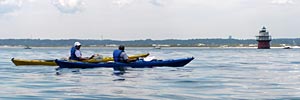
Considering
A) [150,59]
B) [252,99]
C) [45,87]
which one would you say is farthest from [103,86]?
[150,59]

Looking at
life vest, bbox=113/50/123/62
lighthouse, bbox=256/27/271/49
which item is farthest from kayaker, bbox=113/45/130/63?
lighthouse, bbox=256/27/271/49

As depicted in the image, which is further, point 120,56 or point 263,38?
point 263,38

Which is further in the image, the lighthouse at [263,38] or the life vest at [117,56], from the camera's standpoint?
the lighthouse at [263,38]

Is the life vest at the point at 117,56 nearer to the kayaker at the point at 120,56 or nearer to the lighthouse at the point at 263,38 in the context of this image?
the kayaker at the point at 120,56

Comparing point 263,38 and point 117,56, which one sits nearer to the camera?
point 117,56

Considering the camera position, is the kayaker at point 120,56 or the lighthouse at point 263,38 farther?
the lighthouse at point 263,38

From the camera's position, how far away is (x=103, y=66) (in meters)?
35.5

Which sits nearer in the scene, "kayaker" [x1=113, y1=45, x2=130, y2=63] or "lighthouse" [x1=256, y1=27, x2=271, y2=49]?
"kayaker" [x1=113, y1=45, x2=130, y2=63]

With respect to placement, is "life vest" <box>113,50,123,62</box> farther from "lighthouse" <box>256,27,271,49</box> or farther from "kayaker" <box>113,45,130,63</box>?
"lighthouse" <box>256,27,271,49</box>

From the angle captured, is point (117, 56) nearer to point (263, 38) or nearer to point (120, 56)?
point (120, 56)

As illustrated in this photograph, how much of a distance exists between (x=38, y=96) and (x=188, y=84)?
7.54 metres

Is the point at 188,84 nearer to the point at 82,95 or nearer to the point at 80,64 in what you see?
the point at 82,95

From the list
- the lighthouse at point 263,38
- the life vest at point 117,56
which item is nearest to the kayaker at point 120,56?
the life vest at point 117,56

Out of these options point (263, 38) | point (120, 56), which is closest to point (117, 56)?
point (120, 56)
